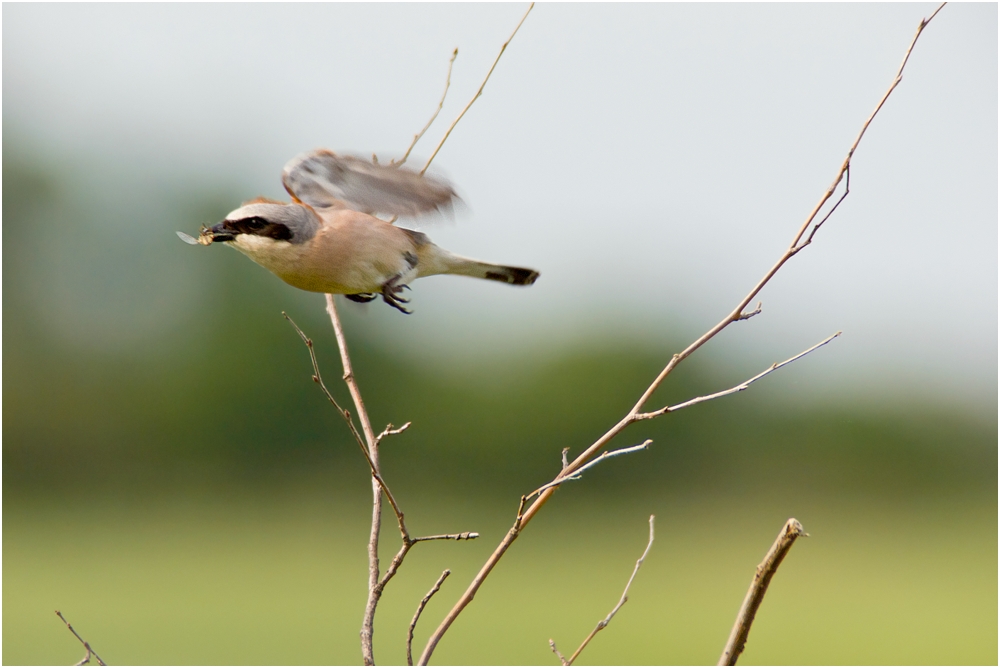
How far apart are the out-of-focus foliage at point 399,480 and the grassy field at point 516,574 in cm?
11

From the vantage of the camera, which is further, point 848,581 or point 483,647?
point 848,581

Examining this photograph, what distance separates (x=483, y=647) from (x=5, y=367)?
1765cm

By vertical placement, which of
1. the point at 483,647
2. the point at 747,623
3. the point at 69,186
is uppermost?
the point at 69,186

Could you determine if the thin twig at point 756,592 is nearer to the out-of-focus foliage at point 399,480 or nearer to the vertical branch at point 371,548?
the vertical branch at point 371,548

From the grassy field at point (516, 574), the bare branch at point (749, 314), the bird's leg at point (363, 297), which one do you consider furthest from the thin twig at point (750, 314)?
the grassy field at point (516, 574)

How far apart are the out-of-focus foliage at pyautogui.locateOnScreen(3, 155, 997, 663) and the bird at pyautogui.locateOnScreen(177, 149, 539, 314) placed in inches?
860

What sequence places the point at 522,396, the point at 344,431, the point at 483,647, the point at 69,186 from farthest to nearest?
1. the point at 69,186
2. the point at 522,396
3. the point at 344,431
4. the point at 483,647

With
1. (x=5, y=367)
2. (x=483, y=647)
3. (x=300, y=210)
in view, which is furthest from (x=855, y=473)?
(x=300, y=210)

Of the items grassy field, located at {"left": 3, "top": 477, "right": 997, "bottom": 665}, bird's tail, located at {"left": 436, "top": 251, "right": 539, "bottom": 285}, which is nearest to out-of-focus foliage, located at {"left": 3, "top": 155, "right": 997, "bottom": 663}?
grassy field, located at {"left": 3, "top": 477, "right": 997, "bottom": 665}

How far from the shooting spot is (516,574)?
29141 mm

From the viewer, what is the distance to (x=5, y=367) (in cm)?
2867

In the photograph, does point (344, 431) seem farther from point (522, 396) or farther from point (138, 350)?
point (138, 350)

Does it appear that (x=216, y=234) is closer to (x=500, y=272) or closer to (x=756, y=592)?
(x=500, y=272)

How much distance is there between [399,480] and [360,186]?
82.4ft
